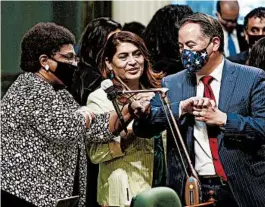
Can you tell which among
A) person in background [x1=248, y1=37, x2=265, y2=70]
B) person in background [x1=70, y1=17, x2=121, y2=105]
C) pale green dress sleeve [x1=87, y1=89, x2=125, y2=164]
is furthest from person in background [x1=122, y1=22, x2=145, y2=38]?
pale green dress sleeve [x1=87, y1=89, x2=125, y2=164]

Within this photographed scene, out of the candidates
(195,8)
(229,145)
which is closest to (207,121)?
(229,145)

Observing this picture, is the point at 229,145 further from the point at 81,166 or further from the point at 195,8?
the point at 195,8

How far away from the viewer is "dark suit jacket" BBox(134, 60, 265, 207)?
491 centimetres

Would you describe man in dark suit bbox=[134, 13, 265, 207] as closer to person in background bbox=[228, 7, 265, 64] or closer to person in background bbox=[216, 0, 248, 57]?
person in background bbox=[228, 7, 265, 64]

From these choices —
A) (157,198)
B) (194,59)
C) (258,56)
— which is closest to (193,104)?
(194,59)

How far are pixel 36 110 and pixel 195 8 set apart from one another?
3.60 metres

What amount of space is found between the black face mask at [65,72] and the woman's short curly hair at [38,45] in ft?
0.27

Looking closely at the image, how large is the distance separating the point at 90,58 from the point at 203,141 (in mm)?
1316

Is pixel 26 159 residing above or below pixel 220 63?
below

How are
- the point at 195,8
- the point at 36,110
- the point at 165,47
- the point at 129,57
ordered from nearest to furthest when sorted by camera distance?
the point at 36,110
the point at 129,57
the point at 165,47
the point at 195,8

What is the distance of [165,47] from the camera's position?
6.14m

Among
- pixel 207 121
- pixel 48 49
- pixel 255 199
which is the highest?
pixel 48 49

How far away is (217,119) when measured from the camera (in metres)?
4.88

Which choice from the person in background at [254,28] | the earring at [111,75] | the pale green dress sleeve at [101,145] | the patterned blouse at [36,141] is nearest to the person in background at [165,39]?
the earring at [111,75]
